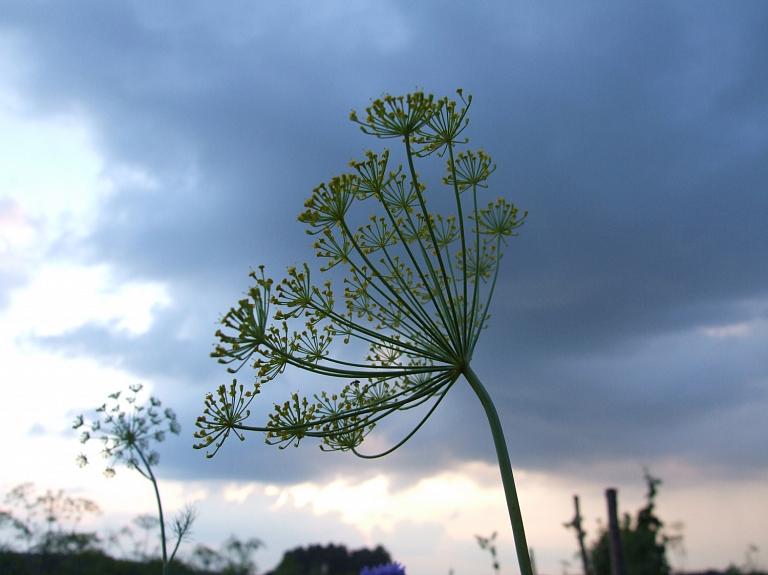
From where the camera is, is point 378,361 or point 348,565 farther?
point 348,565

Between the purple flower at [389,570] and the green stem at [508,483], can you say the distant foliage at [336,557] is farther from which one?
the green stem at [508,483]

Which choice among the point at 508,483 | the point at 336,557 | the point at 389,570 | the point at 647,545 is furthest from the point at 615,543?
the point at 336,557

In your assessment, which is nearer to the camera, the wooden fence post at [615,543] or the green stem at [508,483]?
the green stem at [508,483]

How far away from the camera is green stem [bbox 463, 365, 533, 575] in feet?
15.7

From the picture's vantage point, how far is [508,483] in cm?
507

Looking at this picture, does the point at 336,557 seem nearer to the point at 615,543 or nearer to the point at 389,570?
the point at 615,543

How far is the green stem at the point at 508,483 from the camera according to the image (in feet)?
15.7

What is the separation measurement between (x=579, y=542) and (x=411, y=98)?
13181 millimetres

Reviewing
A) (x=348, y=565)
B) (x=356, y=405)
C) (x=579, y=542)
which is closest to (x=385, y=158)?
(x=356, y=405)

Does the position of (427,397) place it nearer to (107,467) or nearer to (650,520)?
(107,467)

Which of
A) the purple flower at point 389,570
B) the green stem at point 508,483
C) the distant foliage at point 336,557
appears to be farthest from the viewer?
the distant foliage at point 336,557

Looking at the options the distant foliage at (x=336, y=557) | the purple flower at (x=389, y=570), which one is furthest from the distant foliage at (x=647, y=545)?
the purple flower at (x=389, y=570)

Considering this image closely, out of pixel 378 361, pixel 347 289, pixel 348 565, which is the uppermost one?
pixel 347 289

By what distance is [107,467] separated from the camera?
11.2m
